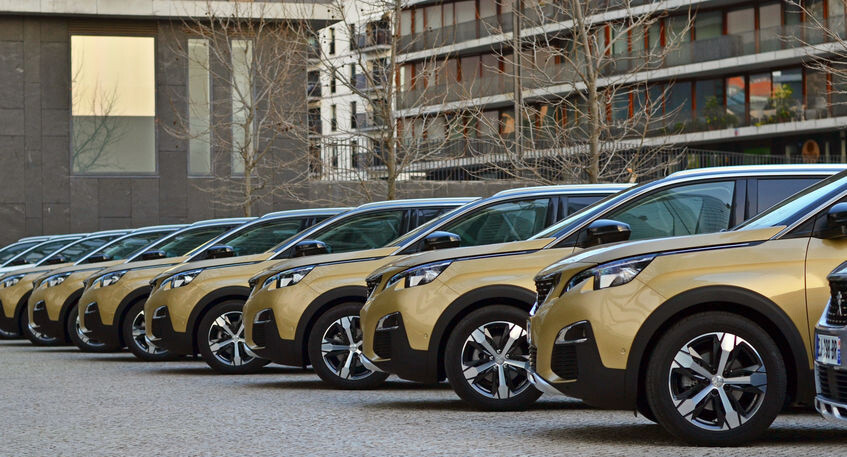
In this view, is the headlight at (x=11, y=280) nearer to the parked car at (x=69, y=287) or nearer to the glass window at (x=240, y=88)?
the parked car at (x=69, y=287)

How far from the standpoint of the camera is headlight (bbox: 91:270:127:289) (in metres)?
17.5

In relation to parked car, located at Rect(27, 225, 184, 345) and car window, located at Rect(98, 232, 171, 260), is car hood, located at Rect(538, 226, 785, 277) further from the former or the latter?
car window, located at Rect(98, 232, 171, 260)

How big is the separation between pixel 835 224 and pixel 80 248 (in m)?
17.9

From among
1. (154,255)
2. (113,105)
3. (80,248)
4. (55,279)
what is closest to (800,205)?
(154,255)

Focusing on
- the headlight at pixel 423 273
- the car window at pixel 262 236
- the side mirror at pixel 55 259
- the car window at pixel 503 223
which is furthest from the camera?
the side mirror at pixel 55 259

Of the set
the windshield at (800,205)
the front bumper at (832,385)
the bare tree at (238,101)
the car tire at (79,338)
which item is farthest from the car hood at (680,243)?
the bare tree at (238,101)

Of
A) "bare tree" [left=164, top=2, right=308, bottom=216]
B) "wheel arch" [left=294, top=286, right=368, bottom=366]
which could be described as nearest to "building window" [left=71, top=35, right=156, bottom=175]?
"bare tree" [left=164, top=2, right=308, bottom=216]

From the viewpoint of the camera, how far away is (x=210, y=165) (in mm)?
38031

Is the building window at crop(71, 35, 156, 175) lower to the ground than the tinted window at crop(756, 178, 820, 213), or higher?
higher

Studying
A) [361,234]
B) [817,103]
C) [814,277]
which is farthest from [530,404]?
[817,103]

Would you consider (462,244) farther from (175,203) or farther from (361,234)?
(175,203)

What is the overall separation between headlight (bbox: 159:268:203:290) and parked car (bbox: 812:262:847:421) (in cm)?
898

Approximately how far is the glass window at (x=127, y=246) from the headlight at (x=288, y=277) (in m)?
7.90

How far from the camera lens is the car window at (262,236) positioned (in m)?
15.3
